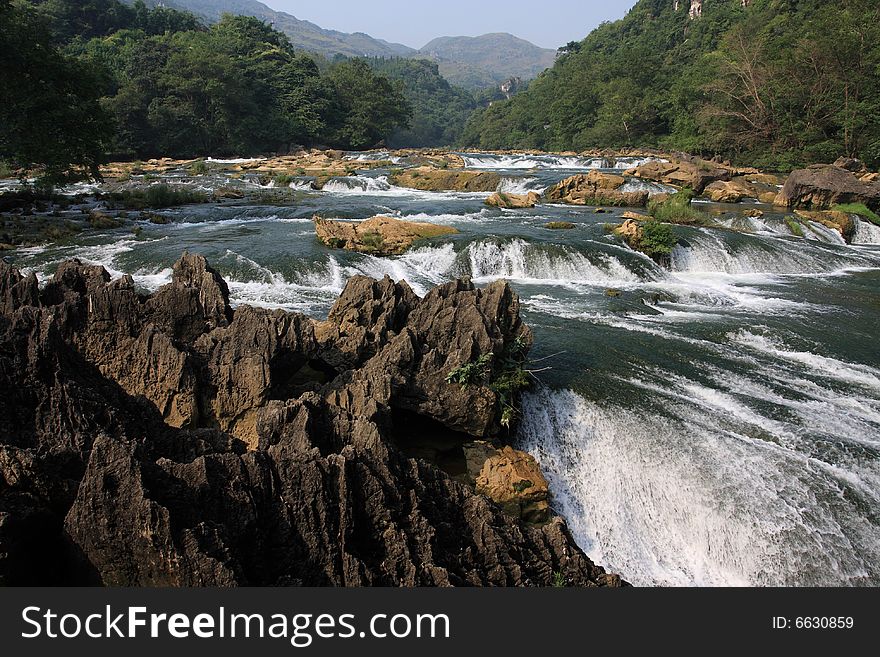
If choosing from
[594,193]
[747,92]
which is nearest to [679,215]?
[594,193]

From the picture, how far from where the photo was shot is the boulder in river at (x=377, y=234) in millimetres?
17453

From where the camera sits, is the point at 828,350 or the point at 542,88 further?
the point at 542,88

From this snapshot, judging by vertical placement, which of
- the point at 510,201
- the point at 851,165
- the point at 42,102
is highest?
the point at 851,165

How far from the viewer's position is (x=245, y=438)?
634cm

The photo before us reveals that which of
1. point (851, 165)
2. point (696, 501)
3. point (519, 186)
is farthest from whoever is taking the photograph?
point (851, 165)

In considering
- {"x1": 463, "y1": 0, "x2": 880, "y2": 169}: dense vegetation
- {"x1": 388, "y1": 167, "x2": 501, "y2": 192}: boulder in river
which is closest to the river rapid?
{"x1": 388, "y1": 167, "x2": 501, "y2": 192}: boulder in river

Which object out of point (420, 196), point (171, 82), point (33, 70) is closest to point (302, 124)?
point (171, 82)

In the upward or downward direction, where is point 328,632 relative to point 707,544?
upward

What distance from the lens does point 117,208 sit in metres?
24.2

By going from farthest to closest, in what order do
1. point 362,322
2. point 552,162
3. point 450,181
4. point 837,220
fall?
point 552,162
point 450,181
point 837,220
point 362,322

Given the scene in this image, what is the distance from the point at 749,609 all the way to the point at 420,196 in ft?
91.8

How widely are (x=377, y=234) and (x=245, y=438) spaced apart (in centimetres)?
1227

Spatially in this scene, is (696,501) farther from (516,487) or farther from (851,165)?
(851,165)

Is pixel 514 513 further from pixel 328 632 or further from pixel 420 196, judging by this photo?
pixel 420 196
